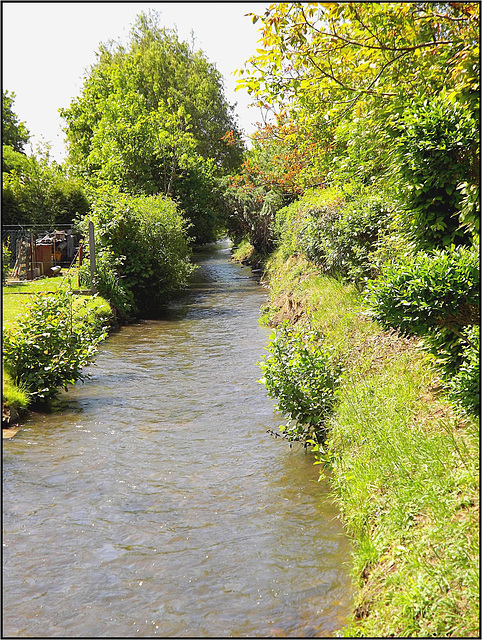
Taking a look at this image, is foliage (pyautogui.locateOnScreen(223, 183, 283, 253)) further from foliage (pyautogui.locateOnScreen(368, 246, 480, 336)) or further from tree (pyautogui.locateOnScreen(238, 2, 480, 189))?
foliage (pyautogui.locateOnScreen(368, 246, 480, 336))

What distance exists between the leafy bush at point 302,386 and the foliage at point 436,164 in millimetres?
1867

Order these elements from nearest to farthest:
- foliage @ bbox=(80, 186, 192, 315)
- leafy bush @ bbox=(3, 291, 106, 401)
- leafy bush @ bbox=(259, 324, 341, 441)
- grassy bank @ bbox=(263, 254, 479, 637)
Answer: grassy bank @ bbox=(263, 254, 479, 637) → leafy bush @ bbox=(259, 324, 341, 441) → leafy bush @ bbox=(3, 291, 106, 401) → foliage @ bbox=(80, 186, 192, 315)

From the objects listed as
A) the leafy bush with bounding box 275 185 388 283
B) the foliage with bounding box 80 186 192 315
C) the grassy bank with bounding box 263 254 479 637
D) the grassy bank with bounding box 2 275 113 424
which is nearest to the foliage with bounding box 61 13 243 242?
the foliage with bounding box 80 186 192 315

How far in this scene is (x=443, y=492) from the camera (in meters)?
4.28

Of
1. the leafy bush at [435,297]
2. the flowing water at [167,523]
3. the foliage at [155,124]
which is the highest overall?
the foliage at [155,124]

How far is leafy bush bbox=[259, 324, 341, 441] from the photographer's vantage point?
686 cm

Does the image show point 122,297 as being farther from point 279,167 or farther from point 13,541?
point 13,541

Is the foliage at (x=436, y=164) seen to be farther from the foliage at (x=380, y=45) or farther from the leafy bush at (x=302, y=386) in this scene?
the leafy bush at (x=302, y=386)

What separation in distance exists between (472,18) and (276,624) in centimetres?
518

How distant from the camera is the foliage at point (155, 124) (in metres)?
27.3

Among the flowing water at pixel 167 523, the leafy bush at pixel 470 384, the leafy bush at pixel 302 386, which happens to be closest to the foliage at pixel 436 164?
the leafy bush at pixel 470 384

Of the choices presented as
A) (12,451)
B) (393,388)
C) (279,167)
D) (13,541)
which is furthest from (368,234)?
(279,167)

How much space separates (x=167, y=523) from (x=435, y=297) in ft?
10.6

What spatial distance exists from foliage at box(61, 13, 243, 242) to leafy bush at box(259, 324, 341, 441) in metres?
18.8
